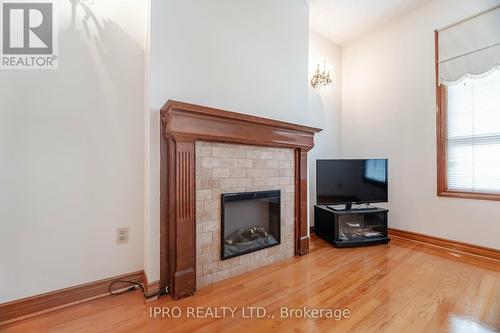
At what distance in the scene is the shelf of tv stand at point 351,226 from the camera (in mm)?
2688

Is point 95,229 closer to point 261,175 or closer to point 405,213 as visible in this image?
point 261,175

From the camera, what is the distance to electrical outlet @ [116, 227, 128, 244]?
1735 mm

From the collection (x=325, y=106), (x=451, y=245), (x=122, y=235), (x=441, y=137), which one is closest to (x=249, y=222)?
(x=122, y=235)

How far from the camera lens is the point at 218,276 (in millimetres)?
1856

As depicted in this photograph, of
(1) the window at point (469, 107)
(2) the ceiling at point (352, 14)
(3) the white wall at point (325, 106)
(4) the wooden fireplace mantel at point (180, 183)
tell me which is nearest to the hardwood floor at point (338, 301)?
(4) the wooden fireplace mantel at point (180, 183)

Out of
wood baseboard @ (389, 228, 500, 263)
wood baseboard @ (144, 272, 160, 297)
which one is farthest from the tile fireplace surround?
wood baseboard @ (389, 228, 500, 263)

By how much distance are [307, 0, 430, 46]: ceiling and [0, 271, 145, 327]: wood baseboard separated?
3521 mm

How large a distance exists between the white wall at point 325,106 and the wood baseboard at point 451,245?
1.18m

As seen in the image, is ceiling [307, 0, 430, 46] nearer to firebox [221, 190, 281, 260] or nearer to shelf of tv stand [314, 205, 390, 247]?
firebox [221, 190, 281, 260]

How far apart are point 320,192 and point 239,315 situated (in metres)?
1.77

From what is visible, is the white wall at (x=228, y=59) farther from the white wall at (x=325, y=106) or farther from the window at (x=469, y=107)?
the window at (x=469, y=107)

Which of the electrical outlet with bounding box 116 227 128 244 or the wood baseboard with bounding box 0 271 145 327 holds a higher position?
the electrical outlet with bounding box 116 227 128 244

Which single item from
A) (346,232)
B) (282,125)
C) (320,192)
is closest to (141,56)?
(282,125)

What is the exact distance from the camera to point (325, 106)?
136 inches
